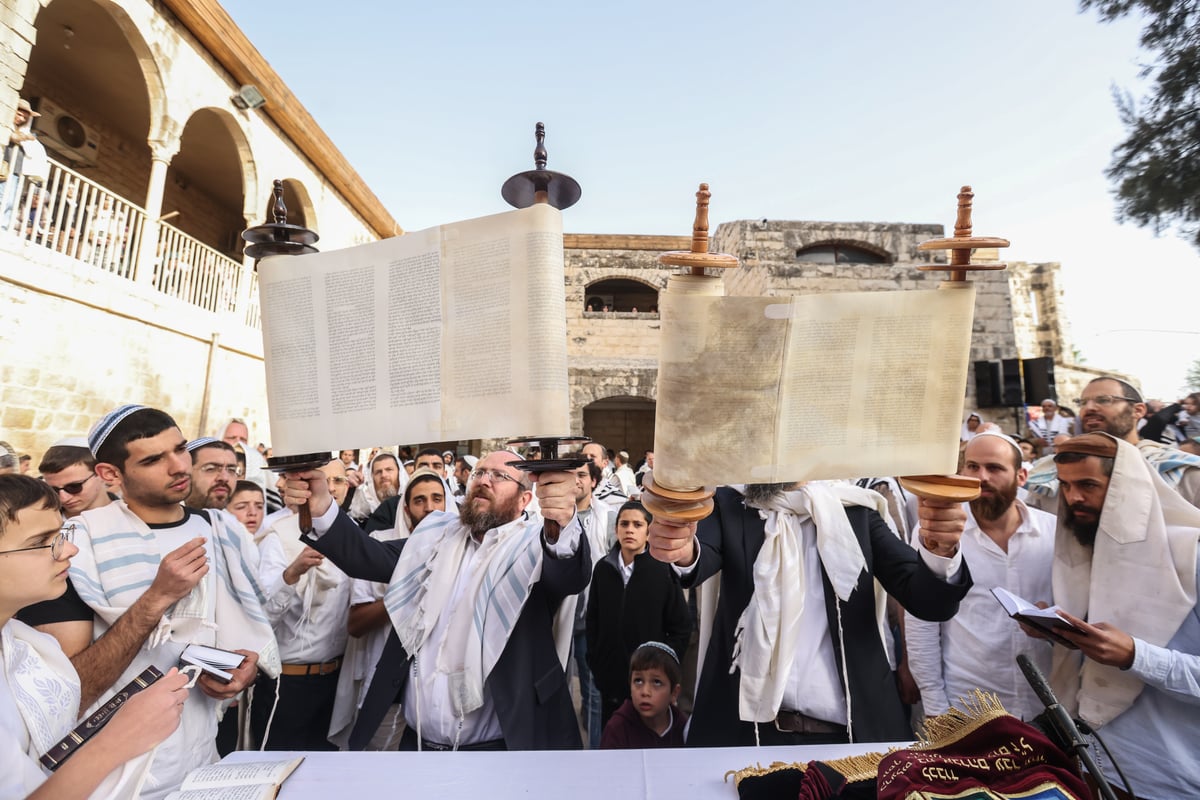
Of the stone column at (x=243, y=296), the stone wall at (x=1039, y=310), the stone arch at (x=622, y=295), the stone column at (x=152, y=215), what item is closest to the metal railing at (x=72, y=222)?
the stone column at (x=152, y=215)

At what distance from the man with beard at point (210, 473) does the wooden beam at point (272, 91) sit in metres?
7.83

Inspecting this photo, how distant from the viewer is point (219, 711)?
195 centimetres

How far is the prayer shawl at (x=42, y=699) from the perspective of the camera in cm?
129

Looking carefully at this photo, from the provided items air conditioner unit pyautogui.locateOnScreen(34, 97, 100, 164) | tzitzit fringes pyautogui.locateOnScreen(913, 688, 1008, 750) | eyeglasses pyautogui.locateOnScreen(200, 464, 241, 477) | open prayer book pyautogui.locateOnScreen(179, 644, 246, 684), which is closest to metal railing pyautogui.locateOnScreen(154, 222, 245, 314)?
air conditioner unit pyautogui.locateOnScreen(34, 97, 100, 164)

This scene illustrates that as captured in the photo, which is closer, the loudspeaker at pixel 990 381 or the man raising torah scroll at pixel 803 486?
the man raising torah scroll at pixel 803 486

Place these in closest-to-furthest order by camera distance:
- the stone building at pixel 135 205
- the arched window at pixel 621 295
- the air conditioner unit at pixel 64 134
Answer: the stone building at pixel 135 205
the air conditioner unit at pixel 64 134
the arched window at pixel 621 295

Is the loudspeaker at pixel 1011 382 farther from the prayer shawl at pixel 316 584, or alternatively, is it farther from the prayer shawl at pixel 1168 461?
the prayer shawl at pixel 316 584

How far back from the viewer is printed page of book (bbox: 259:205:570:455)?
170 cm

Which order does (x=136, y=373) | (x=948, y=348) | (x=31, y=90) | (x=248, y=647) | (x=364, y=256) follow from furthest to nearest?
(x=31, y=90) → (x=136, y=373) → (x=248, y=647) → (x=364, y=256) → (x=948, y=348)

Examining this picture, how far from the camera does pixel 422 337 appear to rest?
185 centimetres

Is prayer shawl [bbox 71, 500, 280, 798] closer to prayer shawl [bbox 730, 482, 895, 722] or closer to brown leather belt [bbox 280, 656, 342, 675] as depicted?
brown leather belt [bbox 280, 656, 342, 675]

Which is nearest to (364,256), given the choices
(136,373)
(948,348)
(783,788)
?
(948,348)

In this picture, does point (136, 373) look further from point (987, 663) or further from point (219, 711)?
point (987, 663)

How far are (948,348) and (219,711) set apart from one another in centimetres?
264
